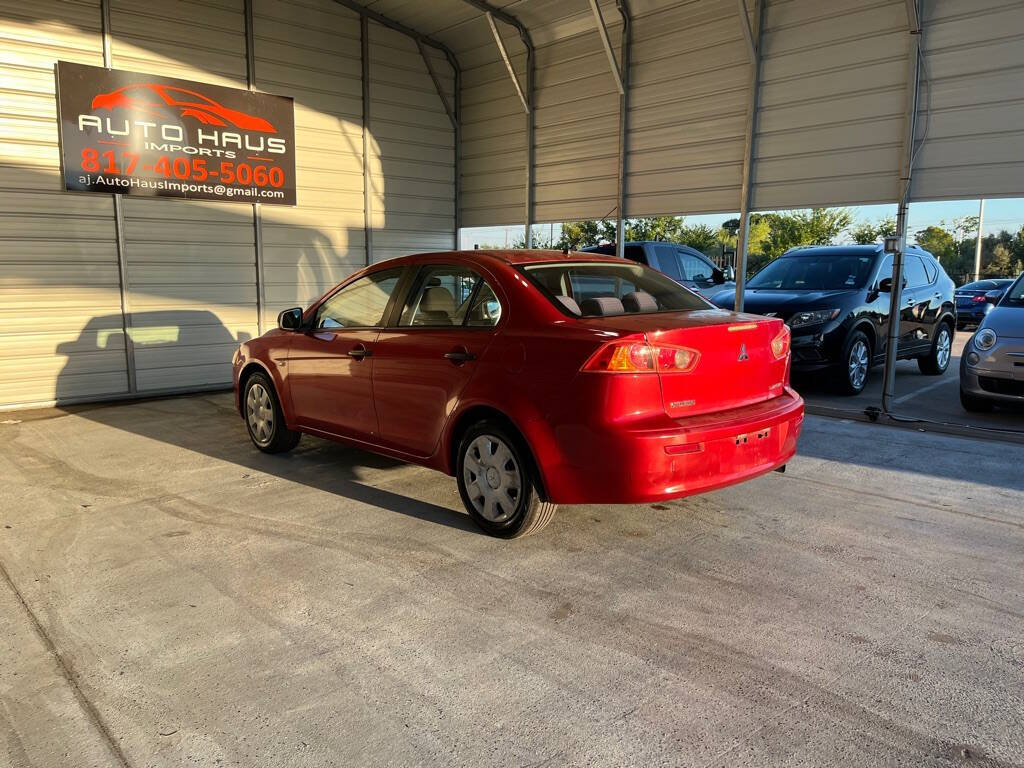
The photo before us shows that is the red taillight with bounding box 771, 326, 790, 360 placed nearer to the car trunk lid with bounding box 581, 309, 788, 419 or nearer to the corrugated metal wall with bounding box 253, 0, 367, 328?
the car trunk lid with bounding box 581, 309, 788, 419

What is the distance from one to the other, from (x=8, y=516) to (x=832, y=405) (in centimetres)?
739

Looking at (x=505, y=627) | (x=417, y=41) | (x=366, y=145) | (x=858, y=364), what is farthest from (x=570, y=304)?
(x=417, y=41)

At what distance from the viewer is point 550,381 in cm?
367

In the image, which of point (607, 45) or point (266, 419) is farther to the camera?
point (607, 45)

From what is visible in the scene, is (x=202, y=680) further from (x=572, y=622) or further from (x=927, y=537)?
(x=927, y=537)

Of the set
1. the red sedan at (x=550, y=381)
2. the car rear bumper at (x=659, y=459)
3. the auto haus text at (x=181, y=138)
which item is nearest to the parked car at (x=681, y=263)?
the auto haus text at (x=181, y=138)

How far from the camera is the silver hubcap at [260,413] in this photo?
19.7 feet

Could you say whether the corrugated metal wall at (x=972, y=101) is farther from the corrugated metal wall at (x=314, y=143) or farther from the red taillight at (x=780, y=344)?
the corrugated metal wall at (x=314, y=143)

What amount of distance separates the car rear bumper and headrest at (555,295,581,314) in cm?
71

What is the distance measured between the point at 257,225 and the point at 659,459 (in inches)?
320

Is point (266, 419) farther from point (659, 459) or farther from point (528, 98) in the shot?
point (528, 98)

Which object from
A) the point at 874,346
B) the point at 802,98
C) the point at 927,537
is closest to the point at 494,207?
the point at 802,98

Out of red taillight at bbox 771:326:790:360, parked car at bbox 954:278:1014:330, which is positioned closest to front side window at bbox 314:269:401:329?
red taillight at bbox 771:326:790:360

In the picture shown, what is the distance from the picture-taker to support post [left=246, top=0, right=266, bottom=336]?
32.2 ft
